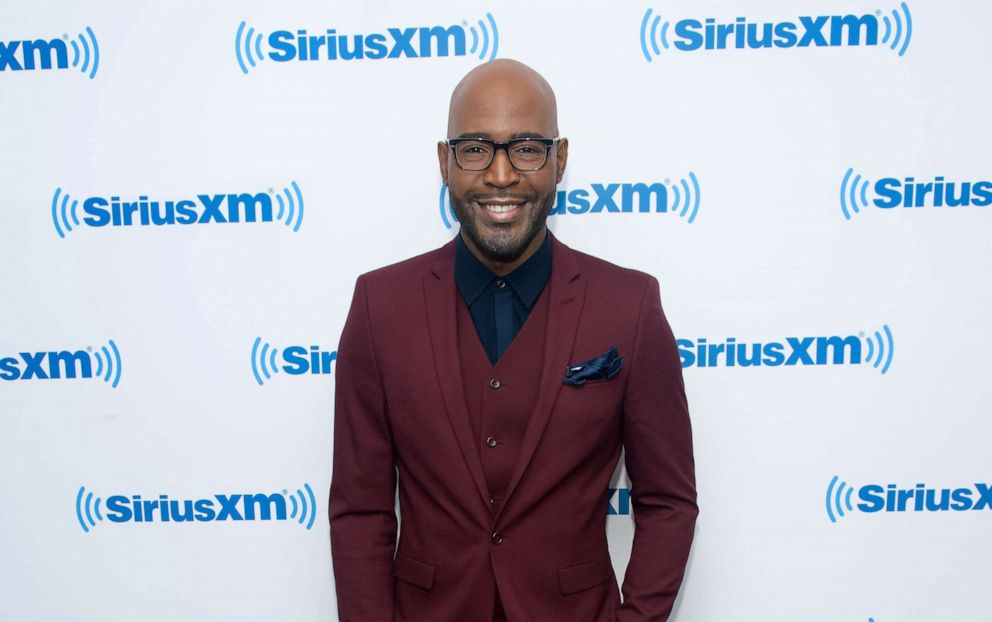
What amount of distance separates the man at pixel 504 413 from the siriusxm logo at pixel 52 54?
3.46 ft

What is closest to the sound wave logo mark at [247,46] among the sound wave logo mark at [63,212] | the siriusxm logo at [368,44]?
the siriusxm logo at [368,44]

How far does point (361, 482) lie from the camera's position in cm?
156

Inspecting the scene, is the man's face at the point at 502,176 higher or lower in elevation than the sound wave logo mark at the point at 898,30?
lower

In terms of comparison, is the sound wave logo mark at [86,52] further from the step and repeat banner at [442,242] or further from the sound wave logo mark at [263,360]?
the sound wave logo mark at [263,360]

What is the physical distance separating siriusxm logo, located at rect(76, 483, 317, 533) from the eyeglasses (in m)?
1.16

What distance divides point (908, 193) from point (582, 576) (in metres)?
1.35

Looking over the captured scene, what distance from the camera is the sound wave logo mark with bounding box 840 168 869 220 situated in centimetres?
190

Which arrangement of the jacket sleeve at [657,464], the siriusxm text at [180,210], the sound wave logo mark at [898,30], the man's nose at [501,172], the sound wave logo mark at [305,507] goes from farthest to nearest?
the sound wave logo mark at [305,507] < the siriusxm text at [180,210] < the sound wave logo mark at [898,30] < the jacket sleeve at [657,464] < the man's nose at [501,172]

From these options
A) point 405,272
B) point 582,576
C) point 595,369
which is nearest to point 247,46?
point 405,272

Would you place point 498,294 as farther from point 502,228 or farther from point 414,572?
point 414,572

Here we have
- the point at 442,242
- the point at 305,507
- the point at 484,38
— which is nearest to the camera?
the point at 484,38

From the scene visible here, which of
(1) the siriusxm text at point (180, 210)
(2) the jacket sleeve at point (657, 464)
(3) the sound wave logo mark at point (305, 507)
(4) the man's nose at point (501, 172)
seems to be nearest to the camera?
(4) the man's nose at point (501, 172)

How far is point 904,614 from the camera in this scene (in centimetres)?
210

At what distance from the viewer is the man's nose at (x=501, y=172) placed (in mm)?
1404
